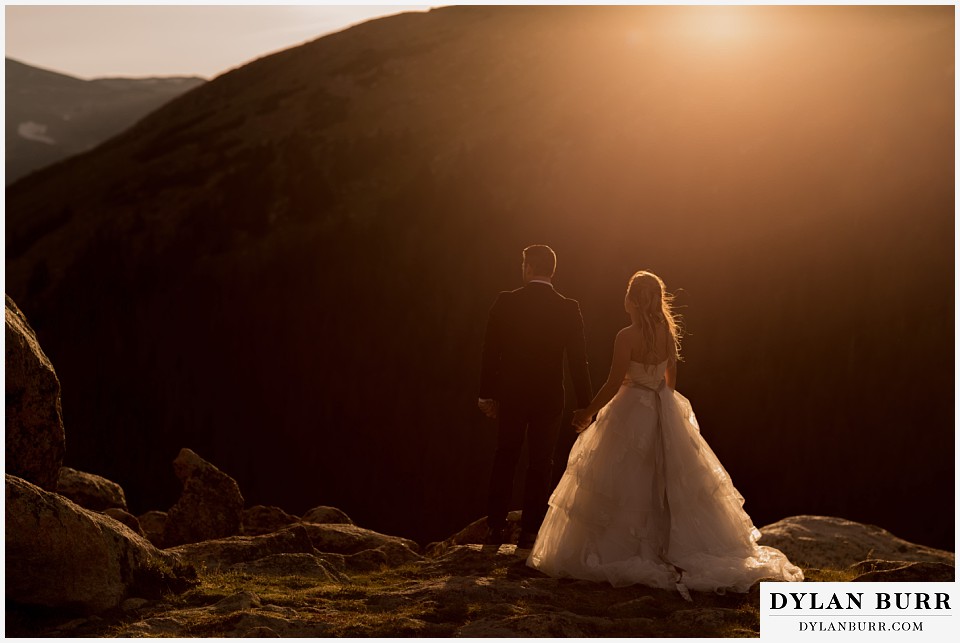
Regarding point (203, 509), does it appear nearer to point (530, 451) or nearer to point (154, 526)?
point (154, 526)

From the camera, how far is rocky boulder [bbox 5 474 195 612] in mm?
6660

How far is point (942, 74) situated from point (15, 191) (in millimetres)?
54980

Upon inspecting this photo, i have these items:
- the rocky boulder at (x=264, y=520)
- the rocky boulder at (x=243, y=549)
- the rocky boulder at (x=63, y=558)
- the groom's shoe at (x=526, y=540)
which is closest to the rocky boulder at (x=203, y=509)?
the rocky boulder at (x=264, y=520)

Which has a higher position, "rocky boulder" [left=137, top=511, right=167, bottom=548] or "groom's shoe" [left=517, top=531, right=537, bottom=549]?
"groom's shoe" [left=517, top=531, right=537, bottom=549]

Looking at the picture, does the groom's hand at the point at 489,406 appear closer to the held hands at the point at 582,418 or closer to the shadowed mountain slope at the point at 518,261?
the held hands at the point at 582,418

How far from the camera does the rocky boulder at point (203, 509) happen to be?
1243cm

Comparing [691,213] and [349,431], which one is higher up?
[691,213]

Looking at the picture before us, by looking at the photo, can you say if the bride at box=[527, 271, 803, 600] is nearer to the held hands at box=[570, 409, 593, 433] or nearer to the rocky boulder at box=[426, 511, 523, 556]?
the held hands at box=[570, 409, 593, 433]

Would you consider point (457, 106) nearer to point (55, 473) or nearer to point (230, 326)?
point (230, 326)

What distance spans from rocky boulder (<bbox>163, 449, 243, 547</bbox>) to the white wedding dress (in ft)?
19.7

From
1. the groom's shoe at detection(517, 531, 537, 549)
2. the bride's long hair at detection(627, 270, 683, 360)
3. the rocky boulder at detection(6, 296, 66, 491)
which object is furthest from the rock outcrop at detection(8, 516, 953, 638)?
the bride's long hair at detection(627, 270, 683, 360)

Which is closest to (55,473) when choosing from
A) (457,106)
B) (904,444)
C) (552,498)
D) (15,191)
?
(552,498)

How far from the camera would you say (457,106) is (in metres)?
52.4

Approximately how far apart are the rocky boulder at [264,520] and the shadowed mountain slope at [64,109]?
139920 millimetres
